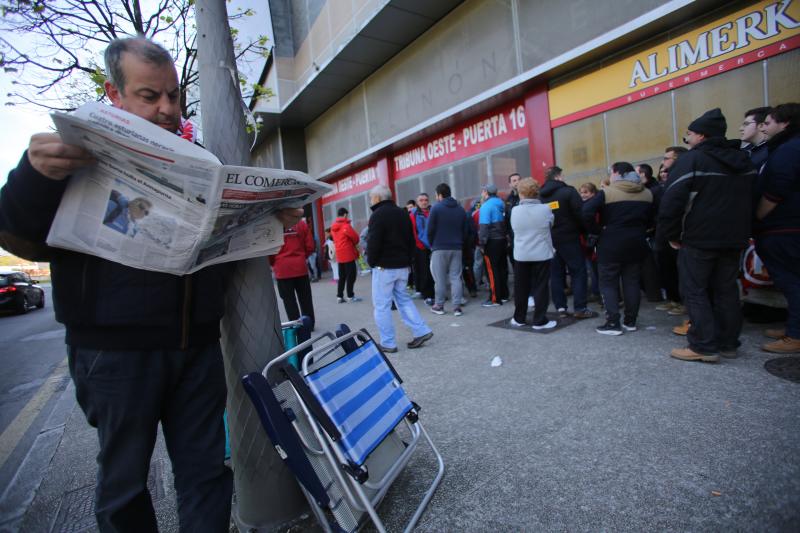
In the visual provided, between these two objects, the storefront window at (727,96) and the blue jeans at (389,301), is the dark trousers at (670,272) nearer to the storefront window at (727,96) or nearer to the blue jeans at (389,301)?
the storefront window at (727,96)

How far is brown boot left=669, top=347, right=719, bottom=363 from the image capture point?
3.62m

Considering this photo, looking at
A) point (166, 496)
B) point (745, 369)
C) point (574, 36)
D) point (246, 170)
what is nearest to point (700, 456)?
point (745, 369)

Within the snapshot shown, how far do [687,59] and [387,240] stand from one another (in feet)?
18.0

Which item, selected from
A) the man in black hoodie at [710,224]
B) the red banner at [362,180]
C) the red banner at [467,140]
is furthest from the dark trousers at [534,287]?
the red banner at [362,180]

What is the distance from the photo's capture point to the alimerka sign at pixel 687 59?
5.45 m

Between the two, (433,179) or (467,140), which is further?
(433,179)

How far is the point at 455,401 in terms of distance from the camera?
3.42 m

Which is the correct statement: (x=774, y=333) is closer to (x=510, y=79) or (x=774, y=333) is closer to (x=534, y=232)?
(x=534, y=232)

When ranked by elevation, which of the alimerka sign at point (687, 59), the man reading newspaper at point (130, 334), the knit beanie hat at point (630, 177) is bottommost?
the man reading newspaper at point (130, 334)

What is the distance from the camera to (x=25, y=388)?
5.43 metres

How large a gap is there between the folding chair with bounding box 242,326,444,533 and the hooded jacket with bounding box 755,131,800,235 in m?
3.80

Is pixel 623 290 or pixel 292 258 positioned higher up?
pixel 292 258

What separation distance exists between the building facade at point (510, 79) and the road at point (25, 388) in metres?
8.73

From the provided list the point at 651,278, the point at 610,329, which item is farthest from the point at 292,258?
the point at 651,278
